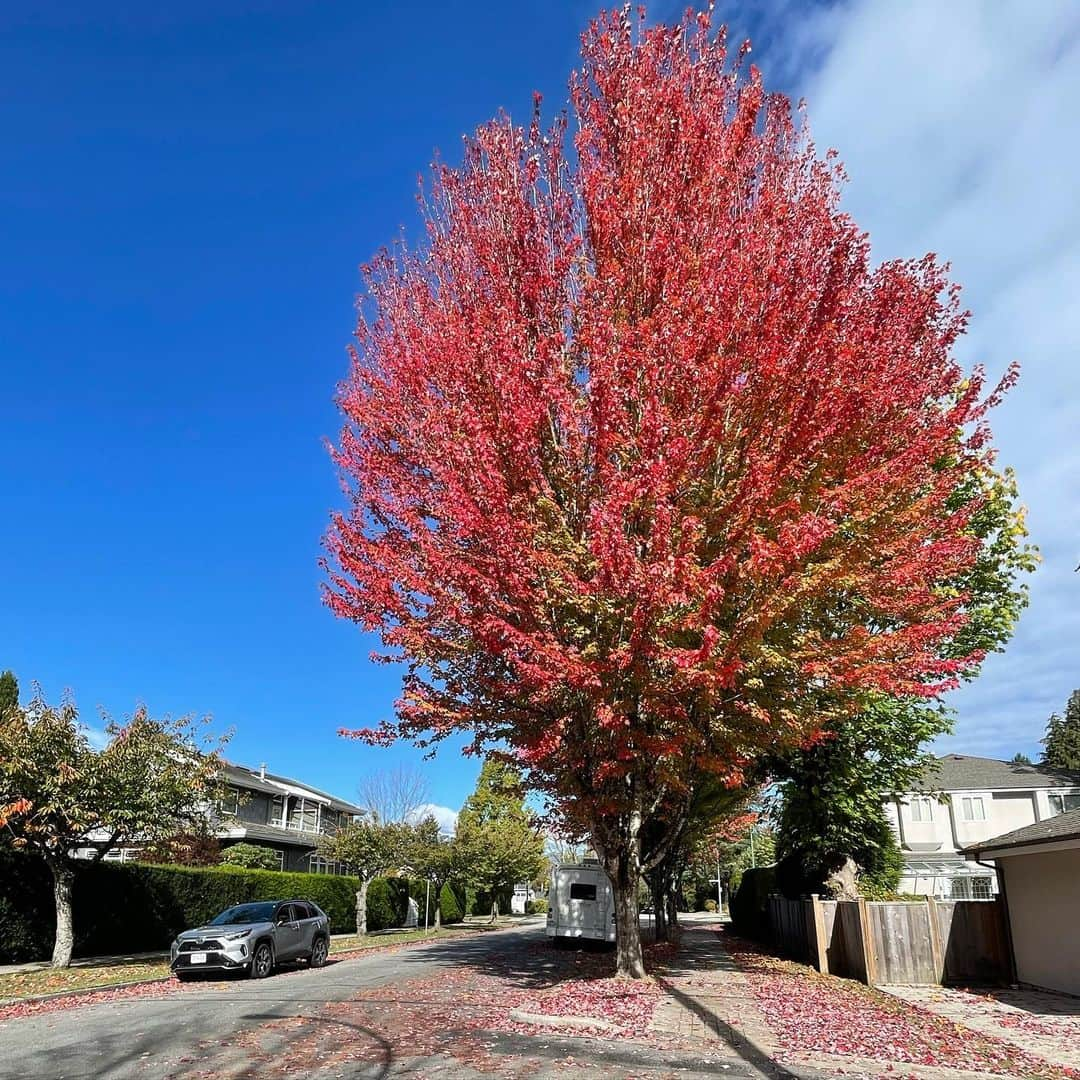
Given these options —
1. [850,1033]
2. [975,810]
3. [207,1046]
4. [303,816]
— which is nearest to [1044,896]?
[850,1033]

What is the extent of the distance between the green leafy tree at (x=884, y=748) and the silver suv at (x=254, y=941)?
40.2 ft

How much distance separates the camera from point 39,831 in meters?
16.9

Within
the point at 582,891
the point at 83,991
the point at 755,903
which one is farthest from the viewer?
the point at 755,903

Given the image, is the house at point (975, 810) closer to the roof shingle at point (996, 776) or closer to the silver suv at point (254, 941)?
the roof shingle at point (996, 776)

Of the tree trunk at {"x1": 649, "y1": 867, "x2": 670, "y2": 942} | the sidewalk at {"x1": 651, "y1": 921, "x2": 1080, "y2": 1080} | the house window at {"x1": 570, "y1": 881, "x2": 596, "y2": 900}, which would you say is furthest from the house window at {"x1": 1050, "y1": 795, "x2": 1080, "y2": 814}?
the sidewalk at {"x1": 651, "y1": 921, "x2": 1080, "y2": 1080}

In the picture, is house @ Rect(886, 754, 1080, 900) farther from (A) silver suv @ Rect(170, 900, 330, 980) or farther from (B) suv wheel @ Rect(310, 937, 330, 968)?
(A) silver suv @ Rect(170, 900, 330, 980)

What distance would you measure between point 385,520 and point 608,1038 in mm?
7946

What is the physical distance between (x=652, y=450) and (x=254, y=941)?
1322 cm

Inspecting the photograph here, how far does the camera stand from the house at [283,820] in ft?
126

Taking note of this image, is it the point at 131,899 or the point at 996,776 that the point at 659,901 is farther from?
the point at 996,776

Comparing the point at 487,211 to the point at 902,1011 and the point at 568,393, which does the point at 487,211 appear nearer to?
the point at 568,393

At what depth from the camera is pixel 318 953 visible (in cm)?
1980

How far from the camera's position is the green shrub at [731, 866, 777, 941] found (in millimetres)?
27239

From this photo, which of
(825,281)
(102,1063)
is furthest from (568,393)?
(102,1063)
